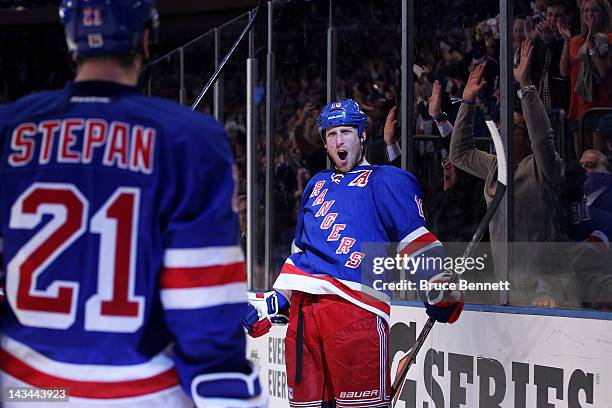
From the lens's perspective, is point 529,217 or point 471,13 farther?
point 471,13

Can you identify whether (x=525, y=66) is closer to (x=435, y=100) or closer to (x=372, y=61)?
(x=435, y=100)

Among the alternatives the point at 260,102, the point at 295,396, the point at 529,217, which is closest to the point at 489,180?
the point at 529,217

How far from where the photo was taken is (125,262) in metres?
1.45

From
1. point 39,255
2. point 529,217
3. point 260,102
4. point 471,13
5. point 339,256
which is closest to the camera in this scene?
point 39,255

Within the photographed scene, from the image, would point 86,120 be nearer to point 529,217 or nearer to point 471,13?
point 529,217

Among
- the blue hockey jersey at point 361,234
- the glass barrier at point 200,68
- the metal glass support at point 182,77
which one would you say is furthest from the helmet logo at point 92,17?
the metal glass support at point 182,77

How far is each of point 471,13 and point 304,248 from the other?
114cm

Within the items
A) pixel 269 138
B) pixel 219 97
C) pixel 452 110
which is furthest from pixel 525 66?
pixel 219 97

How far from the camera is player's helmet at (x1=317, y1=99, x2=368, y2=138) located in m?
3.60

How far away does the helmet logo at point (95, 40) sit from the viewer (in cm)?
151

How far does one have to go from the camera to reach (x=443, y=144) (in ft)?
13.9

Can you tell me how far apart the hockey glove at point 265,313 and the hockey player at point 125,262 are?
202 cm

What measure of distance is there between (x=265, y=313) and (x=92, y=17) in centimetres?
208

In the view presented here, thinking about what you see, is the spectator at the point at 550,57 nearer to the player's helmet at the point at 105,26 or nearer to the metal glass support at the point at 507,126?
the metal glass support at the point at 507,126
